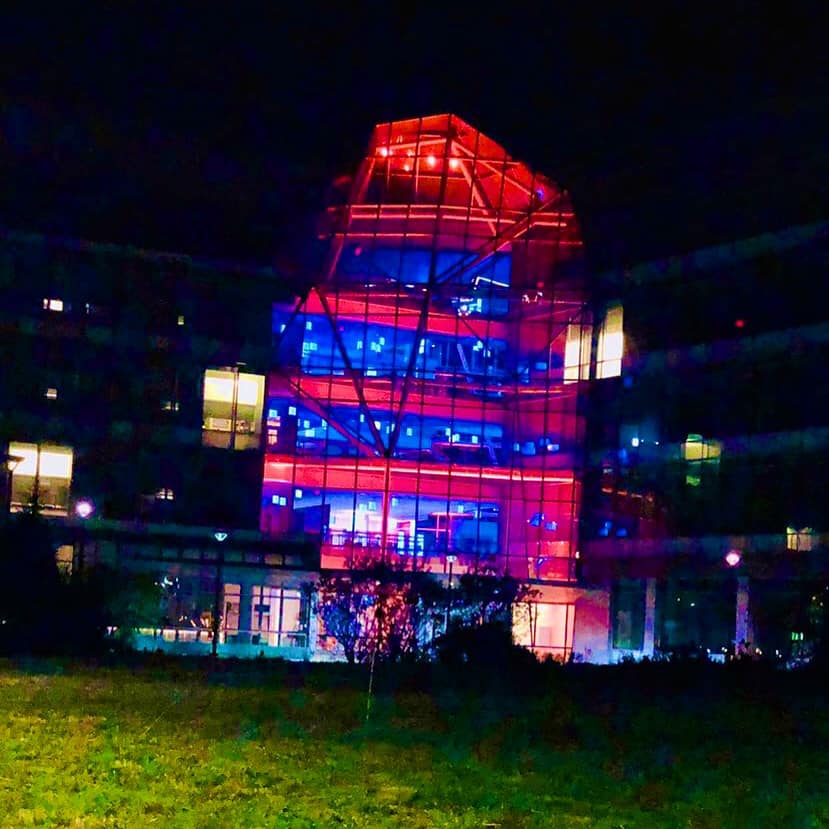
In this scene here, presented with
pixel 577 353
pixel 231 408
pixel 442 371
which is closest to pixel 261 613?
pixel 231 408

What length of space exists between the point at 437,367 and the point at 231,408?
28.9ft

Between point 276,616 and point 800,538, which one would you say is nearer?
point 800,538

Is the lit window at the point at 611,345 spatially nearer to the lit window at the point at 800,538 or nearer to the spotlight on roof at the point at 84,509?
the lit window at the point at 800,538

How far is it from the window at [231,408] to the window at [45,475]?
568 centimetres

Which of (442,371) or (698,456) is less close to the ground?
(442,371)

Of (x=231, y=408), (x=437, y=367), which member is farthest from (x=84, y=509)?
(x=437, y=367)

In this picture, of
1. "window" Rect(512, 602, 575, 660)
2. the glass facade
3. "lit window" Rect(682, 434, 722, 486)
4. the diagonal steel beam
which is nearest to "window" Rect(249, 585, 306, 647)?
the glass facade

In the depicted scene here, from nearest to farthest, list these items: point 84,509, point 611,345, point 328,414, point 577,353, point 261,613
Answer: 1. point 84,509
2. point 261,613
3. point 328,414
4. point 611,345
5. point 577,353

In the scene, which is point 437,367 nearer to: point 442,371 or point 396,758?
point 442,371

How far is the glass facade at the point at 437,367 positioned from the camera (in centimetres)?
6150

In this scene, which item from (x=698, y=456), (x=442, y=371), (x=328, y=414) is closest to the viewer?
(x=698, y=456)

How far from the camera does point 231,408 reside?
6028cm

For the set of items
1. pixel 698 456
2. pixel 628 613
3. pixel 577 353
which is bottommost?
pixel 628 613

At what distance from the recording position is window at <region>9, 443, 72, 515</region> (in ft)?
186
